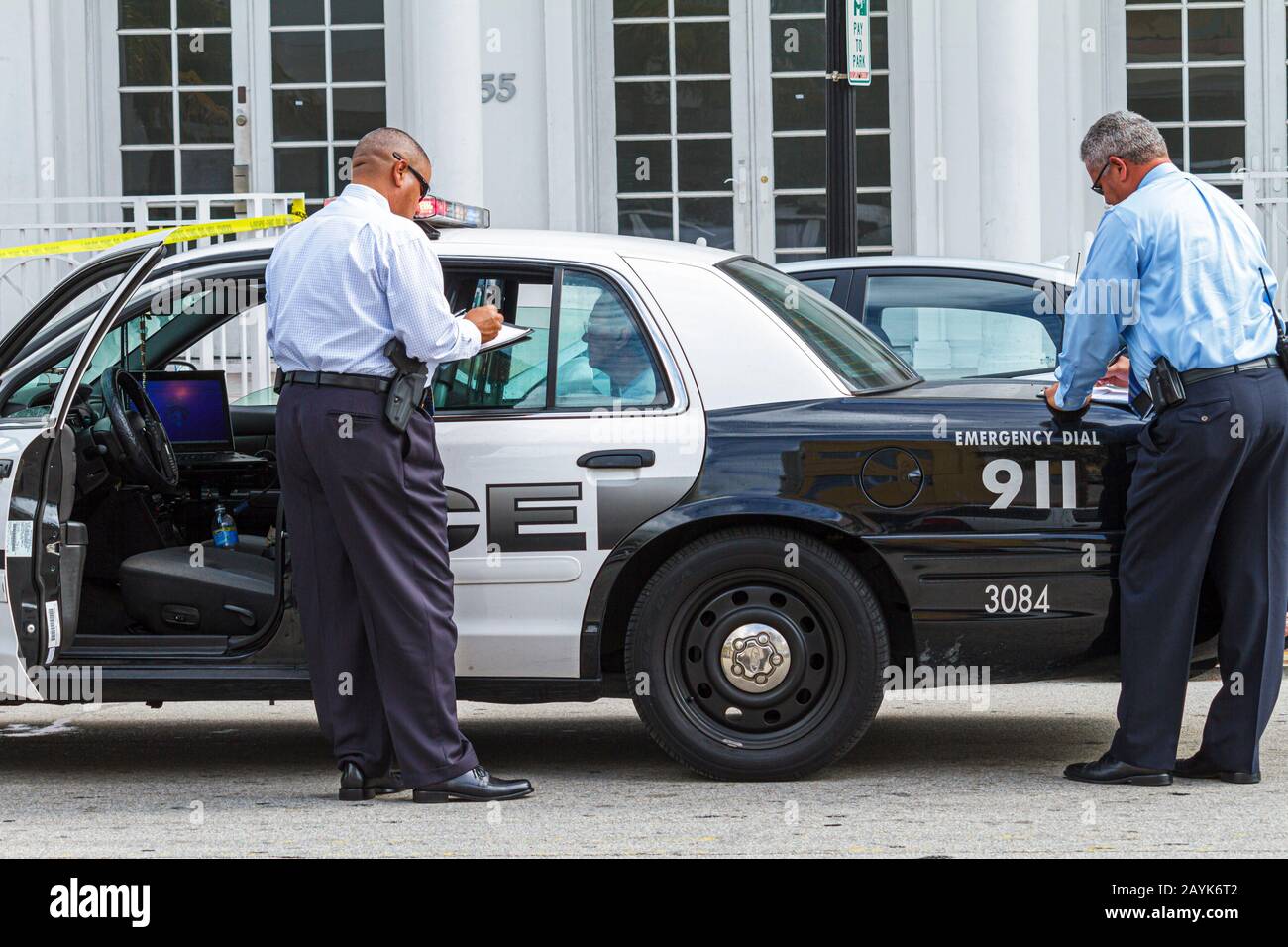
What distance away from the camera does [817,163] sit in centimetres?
1299

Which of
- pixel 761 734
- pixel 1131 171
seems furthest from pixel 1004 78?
pixel 761 734

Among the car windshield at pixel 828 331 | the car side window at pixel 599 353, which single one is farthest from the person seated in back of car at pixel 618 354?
the car windshield at pixel 828 331

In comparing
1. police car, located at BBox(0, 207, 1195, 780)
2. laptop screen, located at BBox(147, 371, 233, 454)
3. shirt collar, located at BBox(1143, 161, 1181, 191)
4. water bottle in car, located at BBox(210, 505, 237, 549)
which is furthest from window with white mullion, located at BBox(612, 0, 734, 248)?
shirt collar, located at BBox(1143, 161, 1181, 191)

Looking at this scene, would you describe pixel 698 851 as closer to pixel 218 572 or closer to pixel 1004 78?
pixel 218 572

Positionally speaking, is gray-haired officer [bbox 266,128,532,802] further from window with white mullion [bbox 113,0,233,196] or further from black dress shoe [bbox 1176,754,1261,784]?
window with white mullion [bbox 113,0,233,196]

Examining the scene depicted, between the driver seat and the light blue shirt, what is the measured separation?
2475mm

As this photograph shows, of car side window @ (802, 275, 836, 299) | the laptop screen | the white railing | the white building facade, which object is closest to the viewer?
the laptop screen

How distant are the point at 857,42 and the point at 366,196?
168 inches

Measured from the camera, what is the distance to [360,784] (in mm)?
5070

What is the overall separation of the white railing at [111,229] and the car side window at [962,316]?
3.75 metres

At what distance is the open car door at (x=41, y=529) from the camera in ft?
16.9

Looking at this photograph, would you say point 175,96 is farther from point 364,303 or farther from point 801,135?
point 364,303

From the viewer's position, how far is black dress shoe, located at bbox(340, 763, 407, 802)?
5.07 metres

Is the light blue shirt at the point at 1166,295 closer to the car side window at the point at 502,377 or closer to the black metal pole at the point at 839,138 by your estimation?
the car side window at the point at 502,377
